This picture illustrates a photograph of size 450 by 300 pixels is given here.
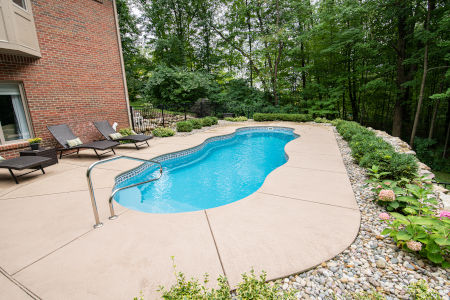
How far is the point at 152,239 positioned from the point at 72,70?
6.36 metres

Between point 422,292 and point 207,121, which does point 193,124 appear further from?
point 422,292

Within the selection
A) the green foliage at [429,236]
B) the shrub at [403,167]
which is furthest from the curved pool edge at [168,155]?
the green foliage at [429,236]

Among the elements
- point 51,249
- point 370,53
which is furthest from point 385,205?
point 370,53

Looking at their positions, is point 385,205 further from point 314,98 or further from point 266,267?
point 314,98

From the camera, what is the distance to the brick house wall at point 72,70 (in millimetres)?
5188

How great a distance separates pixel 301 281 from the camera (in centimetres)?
164

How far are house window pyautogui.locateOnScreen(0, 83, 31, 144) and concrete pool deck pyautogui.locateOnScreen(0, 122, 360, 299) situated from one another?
2.39m

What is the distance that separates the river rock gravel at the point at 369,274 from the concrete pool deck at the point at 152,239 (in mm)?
90

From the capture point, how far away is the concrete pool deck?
1.67m

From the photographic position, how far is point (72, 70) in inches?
236

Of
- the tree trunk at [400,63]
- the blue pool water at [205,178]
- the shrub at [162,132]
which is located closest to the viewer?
the blue pool water at [205,178]

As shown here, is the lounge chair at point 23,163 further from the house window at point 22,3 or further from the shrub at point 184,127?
the shrub at point 184,127

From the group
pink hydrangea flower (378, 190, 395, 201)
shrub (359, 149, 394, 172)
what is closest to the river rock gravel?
pink hydrangea flower (378, 190, 395, 201)

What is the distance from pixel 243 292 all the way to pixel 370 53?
14.1 m
